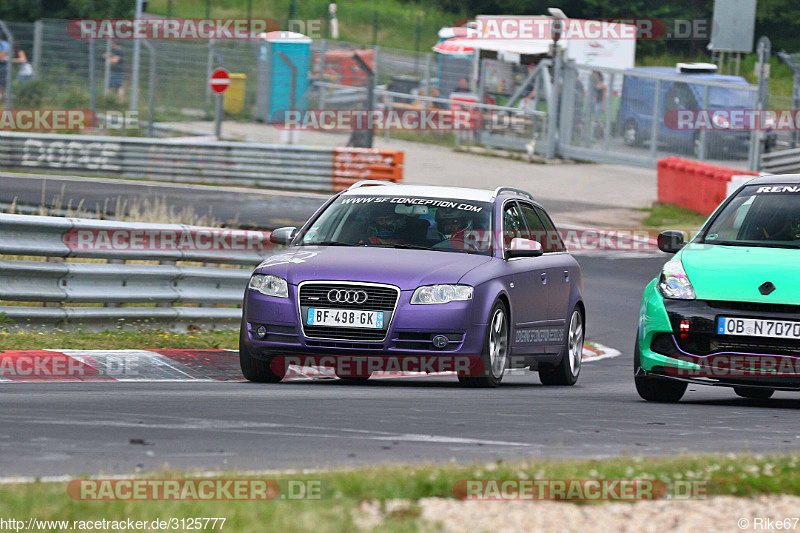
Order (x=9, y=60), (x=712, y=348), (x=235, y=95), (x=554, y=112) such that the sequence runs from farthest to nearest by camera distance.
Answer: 1. (x=235, y=95)
2. (x=554, y=112)
3. (x=9, y=60)
4. (x=712, y=348)

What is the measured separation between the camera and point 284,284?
966 cm

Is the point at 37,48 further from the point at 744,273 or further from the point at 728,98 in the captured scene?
the point at 744,273

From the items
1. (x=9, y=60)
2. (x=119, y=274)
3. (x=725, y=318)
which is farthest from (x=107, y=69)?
(x=725, y=318)

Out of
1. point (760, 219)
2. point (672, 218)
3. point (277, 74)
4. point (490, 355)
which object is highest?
point (760, 219)

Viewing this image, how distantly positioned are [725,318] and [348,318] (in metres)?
2.53

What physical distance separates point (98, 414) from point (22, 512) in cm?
262

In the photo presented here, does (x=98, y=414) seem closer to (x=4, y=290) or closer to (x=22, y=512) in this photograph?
(x=22, y=512)

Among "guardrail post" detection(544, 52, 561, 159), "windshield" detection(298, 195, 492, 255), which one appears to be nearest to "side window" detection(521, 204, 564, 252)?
"windshield" detection(298, 195, 492, 255)

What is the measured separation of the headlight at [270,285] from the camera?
966cm

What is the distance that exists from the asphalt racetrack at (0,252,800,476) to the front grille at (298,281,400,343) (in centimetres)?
38

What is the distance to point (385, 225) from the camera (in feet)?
34.6

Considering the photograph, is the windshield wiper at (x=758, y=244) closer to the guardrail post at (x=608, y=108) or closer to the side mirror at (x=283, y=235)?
the side mirror at (x=283, y=235)

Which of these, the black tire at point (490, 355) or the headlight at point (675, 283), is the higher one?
the headlight at point (675, 283)

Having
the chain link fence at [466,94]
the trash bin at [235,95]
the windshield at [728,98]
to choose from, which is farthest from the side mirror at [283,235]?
the trash bin at [235,95]
